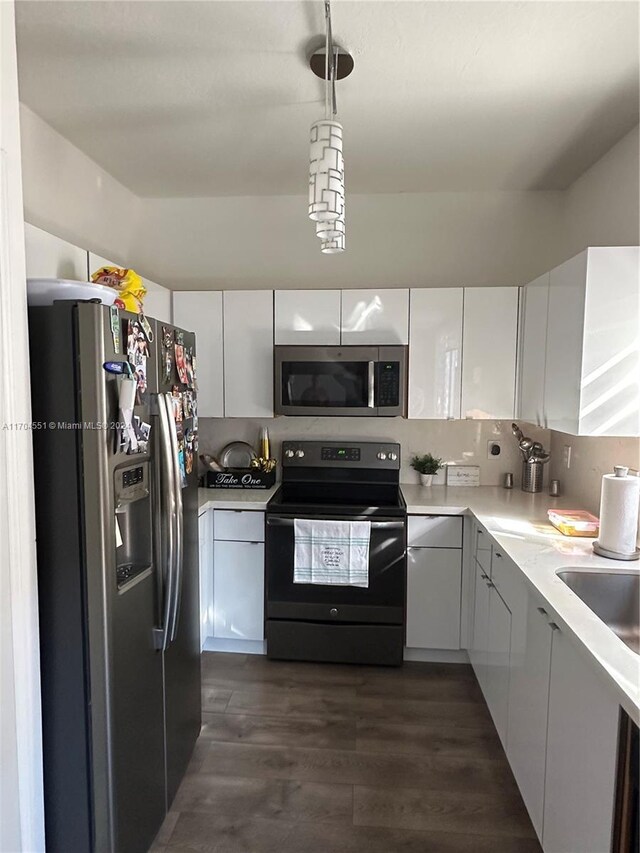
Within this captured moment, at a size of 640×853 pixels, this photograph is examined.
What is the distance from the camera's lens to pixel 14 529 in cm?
117

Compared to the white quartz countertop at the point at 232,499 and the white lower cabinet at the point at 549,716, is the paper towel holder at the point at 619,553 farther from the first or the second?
the white quartz countertop at the point at 232,499

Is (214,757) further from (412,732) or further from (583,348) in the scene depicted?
(583,348)

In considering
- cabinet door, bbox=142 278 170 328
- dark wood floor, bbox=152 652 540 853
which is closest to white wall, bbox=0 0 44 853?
dark wood floor, bbox=152 652 540 853

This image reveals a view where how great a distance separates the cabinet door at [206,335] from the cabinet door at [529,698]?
1.92 meters

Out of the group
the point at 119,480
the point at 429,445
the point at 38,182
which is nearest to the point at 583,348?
the point at 429,445

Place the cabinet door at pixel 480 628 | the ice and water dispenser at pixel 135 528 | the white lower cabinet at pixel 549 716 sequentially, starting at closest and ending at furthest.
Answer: the white lower cabinet at pixel 549 716 → the ice and water dispenser at pixel 135 528 → the cabinet door at pixel 480 628

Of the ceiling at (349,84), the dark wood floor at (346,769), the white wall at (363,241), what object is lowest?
the dark wood floor at (346,769)

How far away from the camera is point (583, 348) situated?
1.79 metres

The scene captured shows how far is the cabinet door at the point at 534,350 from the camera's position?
2261 millimetres

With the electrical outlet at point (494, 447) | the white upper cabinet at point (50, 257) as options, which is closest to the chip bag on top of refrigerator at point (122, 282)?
the white upper cabinet at point (50, 257)

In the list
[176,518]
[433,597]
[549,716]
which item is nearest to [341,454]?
[433,597]

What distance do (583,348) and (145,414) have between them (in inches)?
62.5

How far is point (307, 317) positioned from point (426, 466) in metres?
1.17

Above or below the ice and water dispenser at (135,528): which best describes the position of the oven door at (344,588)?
below
